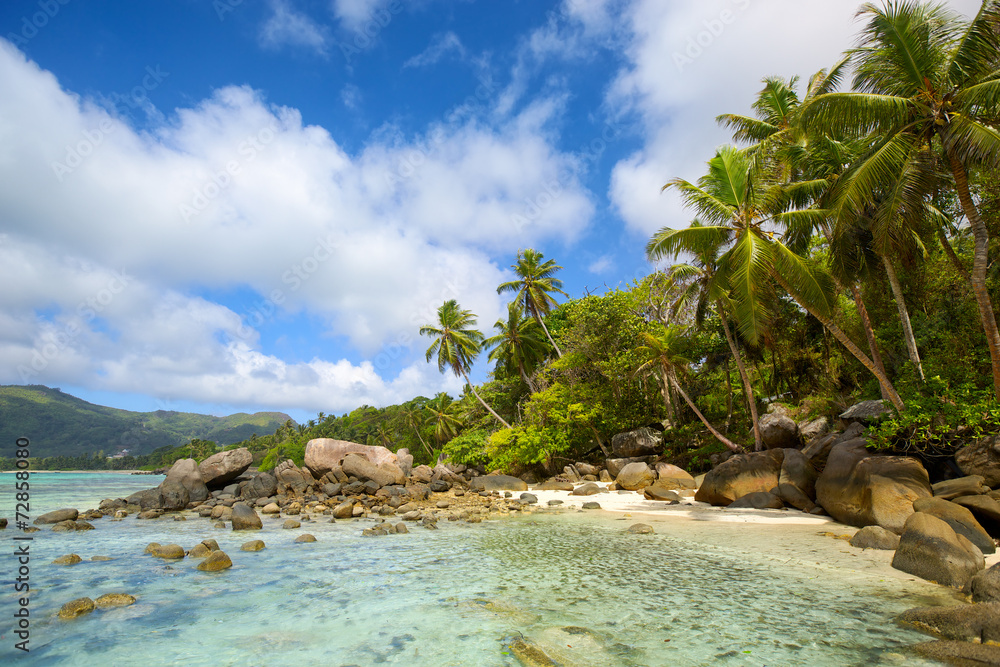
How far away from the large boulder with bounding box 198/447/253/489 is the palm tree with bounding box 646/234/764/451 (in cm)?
1994

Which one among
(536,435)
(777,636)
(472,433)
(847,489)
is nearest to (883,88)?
(847,489)

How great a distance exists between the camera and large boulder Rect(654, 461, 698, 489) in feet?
59.0

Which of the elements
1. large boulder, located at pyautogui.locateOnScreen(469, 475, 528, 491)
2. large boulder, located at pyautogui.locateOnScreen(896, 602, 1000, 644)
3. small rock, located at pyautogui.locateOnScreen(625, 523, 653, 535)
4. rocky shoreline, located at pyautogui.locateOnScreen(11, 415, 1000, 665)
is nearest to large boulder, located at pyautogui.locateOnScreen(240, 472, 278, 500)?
rocky shoreline, located at pyautogui.locateOnScreen(11, 415, 1000, 665)

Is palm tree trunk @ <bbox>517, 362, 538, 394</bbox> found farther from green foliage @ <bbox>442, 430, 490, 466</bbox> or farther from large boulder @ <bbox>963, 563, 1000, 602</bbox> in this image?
large boulder @ <bbox>963, 563, 1000, 602</bbox>

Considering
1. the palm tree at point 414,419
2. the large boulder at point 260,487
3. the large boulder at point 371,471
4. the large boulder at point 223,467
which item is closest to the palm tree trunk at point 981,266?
the large boulder at point 371,471

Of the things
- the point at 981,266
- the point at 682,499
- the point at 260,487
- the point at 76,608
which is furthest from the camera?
the point at 260,487

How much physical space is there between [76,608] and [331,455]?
61.0ft

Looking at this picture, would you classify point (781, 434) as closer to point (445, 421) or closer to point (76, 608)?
point (76, 608)

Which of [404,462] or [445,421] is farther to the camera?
[445,421]

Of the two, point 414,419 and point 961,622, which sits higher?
point 414,419

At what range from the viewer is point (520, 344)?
33.1 m

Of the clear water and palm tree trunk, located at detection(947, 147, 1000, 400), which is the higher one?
palm tree trunk, located at detection(947, 147, 1000, 400)

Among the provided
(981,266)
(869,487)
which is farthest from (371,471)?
(981,266)

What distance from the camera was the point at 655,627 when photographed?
5129 mm
